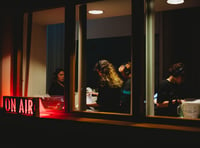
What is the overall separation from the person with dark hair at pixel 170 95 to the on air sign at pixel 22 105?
171 centimetres

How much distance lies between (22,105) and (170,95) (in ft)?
6.96

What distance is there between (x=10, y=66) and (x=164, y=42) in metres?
3.99

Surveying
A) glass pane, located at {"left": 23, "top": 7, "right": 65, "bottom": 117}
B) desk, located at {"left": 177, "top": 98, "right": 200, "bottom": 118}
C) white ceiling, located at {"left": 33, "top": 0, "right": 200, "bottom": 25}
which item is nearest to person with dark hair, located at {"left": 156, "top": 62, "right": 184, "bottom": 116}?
desk, located at {"left": 177, "top": 98, "right": 200, "bottom": 118}

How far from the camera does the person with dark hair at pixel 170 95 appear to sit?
3554 mm

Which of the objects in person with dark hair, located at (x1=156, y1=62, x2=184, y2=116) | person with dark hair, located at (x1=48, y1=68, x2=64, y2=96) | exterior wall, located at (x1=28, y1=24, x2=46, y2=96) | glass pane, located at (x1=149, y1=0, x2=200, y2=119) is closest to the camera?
person with dark hair, located at (x1=156, y1=62, x2=184, y2=116)

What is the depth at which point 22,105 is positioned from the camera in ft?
12.6

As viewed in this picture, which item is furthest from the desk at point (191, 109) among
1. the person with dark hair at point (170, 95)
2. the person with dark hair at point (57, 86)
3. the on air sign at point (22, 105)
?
the person with dark hair at point (57, 86)

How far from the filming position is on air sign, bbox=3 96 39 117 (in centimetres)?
369

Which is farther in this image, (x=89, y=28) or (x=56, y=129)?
(x=89, y=28)

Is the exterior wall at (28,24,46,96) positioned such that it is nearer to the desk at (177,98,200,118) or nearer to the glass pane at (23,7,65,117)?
the glass pane at (23,7,65,117)

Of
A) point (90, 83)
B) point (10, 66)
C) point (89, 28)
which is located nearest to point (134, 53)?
point (10, 66)

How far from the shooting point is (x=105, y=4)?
381 centimetres

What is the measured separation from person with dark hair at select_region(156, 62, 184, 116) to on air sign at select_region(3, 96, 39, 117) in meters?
1.71

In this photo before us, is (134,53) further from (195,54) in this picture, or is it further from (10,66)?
(195,54)
